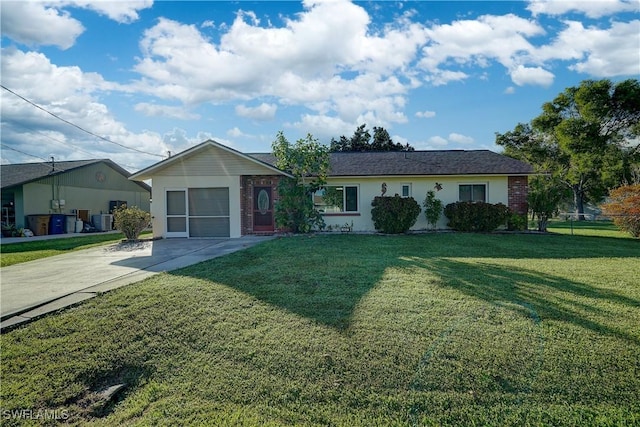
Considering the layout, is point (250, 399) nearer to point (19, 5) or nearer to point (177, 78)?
point (19, 5)

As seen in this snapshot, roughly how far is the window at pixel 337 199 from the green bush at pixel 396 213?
139cm

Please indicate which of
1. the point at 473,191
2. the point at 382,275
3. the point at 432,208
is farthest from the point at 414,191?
the point at 382,275

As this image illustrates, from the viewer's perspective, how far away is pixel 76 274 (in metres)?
7.53

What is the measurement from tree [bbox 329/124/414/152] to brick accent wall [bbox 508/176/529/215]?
20897mm

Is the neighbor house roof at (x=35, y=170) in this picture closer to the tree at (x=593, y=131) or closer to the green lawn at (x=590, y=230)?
the green lawn at (x=590, y=230)

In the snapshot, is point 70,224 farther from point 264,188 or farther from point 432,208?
point 432,208

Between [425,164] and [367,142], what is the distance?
20999 millimetres

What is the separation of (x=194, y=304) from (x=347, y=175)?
11109mm

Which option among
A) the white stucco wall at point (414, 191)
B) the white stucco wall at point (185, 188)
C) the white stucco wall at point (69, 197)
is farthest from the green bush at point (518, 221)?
the white stucco wall at point (69, 197)

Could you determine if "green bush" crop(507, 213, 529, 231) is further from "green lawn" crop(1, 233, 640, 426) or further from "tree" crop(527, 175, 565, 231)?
"green lawn" crop(1, 233, 640, 426)

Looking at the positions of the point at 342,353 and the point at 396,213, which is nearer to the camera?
the point at 342,353

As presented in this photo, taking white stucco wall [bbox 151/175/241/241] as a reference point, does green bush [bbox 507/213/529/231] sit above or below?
below

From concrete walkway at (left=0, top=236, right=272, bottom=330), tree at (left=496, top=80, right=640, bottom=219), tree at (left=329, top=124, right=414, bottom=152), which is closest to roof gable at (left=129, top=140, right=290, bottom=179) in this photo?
concrete walkway at (left=0, top=236, right=272, bottom=330)

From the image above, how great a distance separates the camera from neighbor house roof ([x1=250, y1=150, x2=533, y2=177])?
15.2 metres
